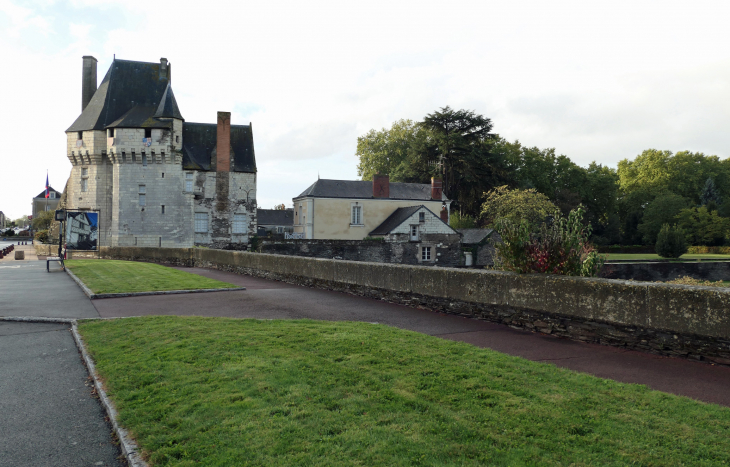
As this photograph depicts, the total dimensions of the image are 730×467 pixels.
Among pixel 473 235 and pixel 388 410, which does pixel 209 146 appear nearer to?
pixel 473 235

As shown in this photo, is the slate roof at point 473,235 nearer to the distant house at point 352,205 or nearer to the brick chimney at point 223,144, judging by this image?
the distant house at point 352,205

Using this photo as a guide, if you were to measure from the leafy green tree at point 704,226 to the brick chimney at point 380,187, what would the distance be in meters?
37.8

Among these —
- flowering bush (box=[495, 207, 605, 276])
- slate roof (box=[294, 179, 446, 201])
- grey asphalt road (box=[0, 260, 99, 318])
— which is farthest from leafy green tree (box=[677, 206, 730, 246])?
grey asphalt road (box=[0, 260, 99, 318])

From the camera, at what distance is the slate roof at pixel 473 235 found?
158ft

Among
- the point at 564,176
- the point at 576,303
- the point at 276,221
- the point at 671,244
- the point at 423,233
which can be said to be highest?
the point at 564,176

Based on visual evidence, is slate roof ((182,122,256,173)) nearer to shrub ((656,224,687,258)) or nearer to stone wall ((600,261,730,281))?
stone wall ((600,261,730,281))

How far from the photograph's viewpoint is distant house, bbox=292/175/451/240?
1965 inches

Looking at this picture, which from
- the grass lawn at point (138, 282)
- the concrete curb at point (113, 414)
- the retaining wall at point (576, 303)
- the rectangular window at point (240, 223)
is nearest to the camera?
the concrete curb at point (113, 414)

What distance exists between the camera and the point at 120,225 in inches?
1709

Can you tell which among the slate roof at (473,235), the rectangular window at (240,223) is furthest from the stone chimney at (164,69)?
the slate roof at (473,235)

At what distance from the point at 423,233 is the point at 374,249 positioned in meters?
6.10

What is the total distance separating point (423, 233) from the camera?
1870 inches

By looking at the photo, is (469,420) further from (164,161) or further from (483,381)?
(164,161)

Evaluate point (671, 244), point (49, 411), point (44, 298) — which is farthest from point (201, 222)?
point (671, 244)
